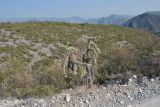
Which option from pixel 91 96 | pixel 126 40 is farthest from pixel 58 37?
pixel 91 96

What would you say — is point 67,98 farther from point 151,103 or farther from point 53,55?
point 53,55

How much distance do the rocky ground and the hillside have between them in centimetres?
56

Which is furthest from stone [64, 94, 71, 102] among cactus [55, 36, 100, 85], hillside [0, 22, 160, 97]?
cactus [55, 36, 100, 85]

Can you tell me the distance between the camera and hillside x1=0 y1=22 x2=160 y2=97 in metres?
11.1

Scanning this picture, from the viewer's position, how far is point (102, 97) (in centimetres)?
917

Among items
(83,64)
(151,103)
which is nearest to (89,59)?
(83,64)

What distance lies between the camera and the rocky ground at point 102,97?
8.83m

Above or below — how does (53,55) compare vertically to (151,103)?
below

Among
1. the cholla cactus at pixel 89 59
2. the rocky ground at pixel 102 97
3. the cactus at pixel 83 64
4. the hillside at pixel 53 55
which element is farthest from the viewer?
the hillside at pixel 53 55

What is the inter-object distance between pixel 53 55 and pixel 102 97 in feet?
66.4

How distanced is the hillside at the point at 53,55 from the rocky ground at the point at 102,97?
0.56 meters

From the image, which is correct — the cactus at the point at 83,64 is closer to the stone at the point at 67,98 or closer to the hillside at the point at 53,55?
the hillside at the point at 53,55

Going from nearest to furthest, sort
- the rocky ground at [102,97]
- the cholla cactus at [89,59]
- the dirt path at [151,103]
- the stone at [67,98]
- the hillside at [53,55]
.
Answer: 1. the dirt path at [151,103]
2. the rocky ground at [102,97]
3. the stone at [67,98]
4. the cholla cactus at [89,59]
5. the hillside at [53,55]

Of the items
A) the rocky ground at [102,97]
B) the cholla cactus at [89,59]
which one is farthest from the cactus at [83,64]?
the rocky ground at [102,97]
